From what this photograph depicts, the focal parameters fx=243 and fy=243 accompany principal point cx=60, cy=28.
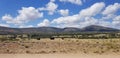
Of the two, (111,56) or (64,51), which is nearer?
(111,56)

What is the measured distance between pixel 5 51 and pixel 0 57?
16.6 ft

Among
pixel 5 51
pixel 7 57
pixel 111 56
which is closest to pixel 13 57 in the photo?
pixel 7 57

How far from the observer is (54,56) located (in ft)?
84.1

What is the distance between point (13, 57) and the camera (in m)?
25.2

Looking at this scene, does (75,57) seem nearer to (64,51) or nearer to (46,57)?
(46,57)

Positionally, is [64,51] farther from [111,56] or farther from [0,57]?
[0,57]

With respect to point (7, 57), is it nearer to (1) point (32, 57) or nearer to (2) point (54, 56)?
(1) point (32, 57)

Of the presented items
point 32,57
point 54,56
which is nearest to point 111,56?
point 54,56

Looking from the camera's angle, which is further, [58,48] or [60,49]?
[58,48]

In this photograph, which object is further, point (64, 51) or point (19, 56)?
point (64, 51)

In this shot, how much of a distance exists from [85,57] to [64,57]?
2171mm

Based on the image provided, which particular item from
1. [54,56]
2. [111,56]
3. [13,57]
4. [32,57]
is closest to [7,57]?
[13,57]

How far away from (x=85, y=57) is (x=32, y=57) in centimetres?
546

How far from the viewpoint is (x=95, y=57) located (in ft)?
82.1
